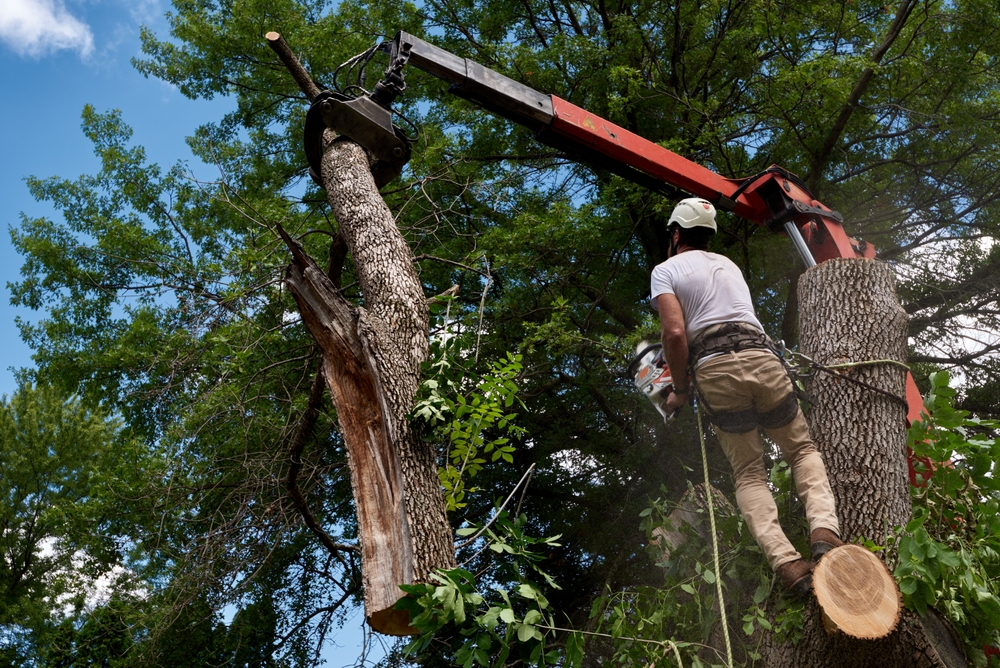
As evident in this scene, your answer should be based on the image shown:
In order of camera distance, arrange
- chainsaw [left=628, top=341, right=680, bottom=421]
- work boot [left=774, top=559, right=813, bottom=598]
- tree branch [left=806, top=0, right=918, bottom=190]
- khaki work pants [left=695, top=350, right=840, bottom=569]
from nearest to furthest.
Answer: work boot [left=774, top=559, right=813, bottom=598]
khaki work pants [left=695, top=350, right=840, bottom=569]
chainsaw [left=628, top=341, right=680, bottom=421]
tree branch [left=806, top=0, right=918, bottom=190]

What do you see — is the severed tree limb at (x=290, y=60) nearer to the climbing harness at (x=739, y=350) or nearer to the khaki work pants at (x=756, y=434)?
the climbing harness at (x=739, y=350)

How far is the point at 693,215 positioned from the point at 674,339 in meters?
0.98

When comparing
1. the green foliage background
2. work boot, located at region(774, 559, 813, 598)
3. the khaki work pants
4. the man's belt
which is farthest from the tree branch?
work boot, located at region(774, 559, 813, 598)

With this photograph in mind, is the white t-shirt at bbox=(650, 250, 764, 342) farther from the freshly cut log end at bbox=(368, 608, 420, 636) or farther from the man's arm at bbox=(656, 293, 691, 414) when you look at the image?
the freshly cut log end at bbox=(368, 608, 420, 636)

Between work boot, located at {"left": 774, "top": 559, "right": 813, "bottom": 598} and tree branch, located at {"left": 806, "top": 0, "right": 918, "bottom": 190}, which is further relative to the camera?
tree branch, located at {"left": 806, "top": 0, "right": 918, "bottom": 190}

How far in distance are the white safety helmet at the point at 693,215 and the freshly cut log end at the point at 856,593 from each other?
7.10 ft

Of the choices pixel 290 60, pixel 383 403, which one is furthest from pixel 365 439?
pixel 290 60

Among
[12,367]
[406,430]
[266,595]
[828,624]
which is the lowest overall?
[828,624]

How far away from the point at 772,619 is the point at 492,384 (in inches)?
76.1

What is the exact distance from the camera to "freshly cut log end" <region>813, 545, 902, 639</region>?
12.5 ft

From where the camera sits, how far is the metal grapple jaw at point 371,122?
568 cm

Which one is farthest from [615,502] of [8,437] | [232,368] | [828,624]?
[8,437]

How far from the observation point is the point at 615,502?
9570mm

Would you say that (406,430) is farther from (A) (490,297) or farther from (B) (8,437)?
(B) (8,437)
